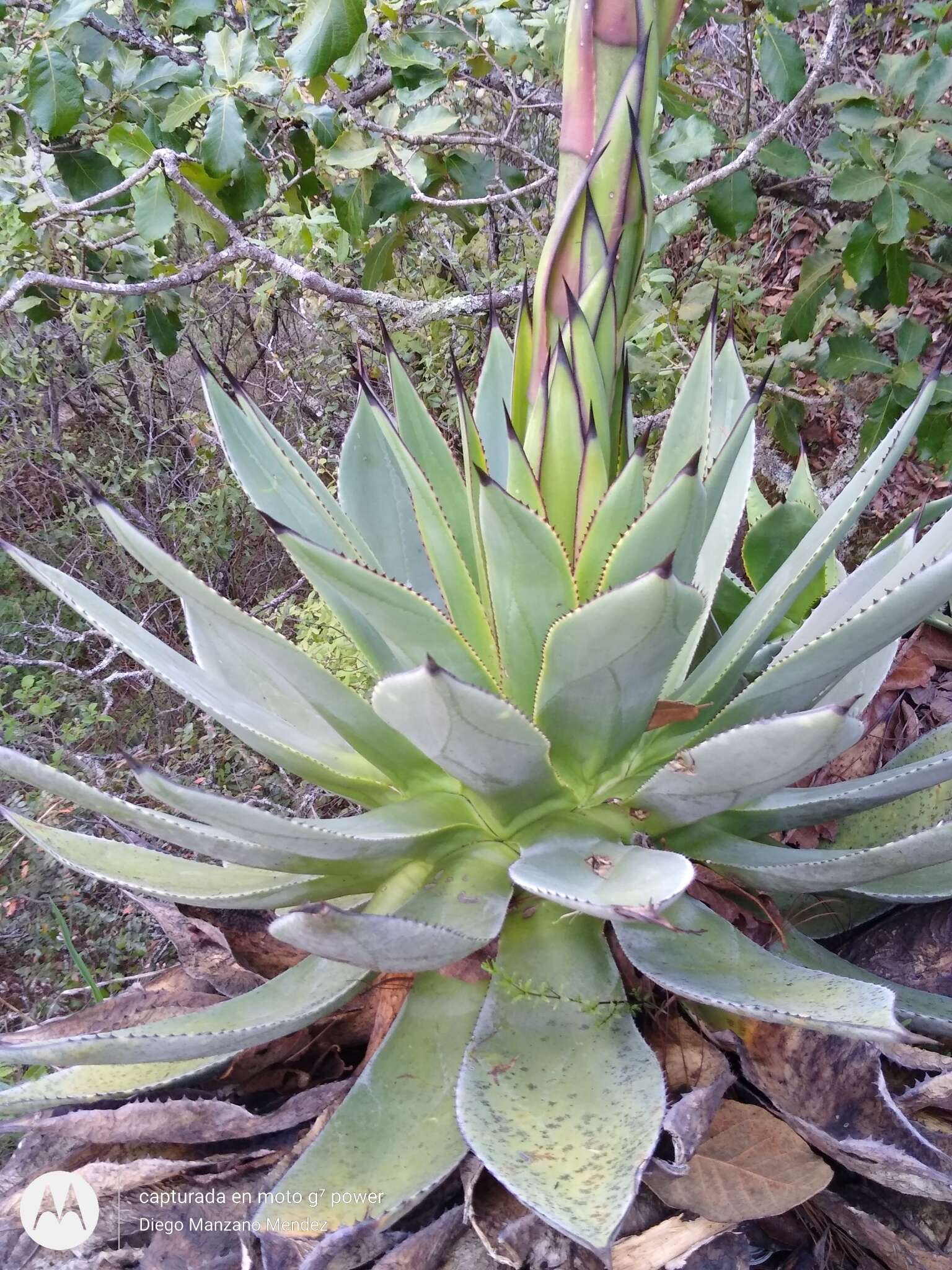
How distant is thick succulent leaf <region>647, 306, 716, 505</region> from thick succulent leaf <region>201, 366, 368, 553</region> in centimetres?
43

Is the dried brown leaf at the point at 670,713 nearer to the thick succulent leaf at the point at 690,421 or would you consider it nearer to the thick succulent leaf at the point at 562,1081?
the thick succulent leaf at the point at 562,1081

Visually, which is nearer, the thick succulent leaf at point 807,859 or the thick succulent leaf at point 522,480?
the thick succulent leaf at point 807,859

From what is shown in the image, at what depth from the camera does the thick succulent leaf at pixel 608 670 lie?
79 cm

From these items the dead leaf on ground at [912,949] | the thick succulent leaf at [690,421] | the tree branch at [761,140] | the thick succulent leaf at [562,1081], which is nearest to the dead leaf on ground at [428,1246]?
the thick succulent leaf at [562,1081]

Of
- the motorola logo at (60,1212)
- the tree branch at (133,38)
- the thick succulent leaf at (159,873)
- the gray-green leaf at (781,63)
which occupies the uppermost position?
the tree branch at (133,38)

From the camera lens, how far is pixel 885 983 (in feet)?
3.29

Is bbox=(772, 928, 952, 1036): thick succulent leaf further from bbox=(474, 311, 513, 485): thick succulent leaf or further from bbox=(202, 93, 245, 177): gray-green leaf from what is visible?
bbox=(202, 93, 245, 177): gray-green leaf

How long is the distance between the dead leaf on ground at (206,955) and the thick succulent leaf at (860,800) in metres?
0.63

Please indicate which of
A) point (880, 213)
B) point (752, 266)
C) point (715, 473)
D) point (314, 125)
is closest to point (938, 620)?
point (715, 473)

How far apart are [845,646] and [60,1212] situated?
966mm

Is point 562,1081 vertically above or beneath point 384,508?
beneath

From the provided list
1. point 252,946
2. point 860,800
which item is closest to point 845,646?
point 860,800

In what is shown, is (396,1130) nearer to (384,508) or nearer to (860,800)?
(860,800)

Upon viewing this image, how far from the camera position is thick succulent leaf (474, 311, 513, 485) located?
4.47ft
